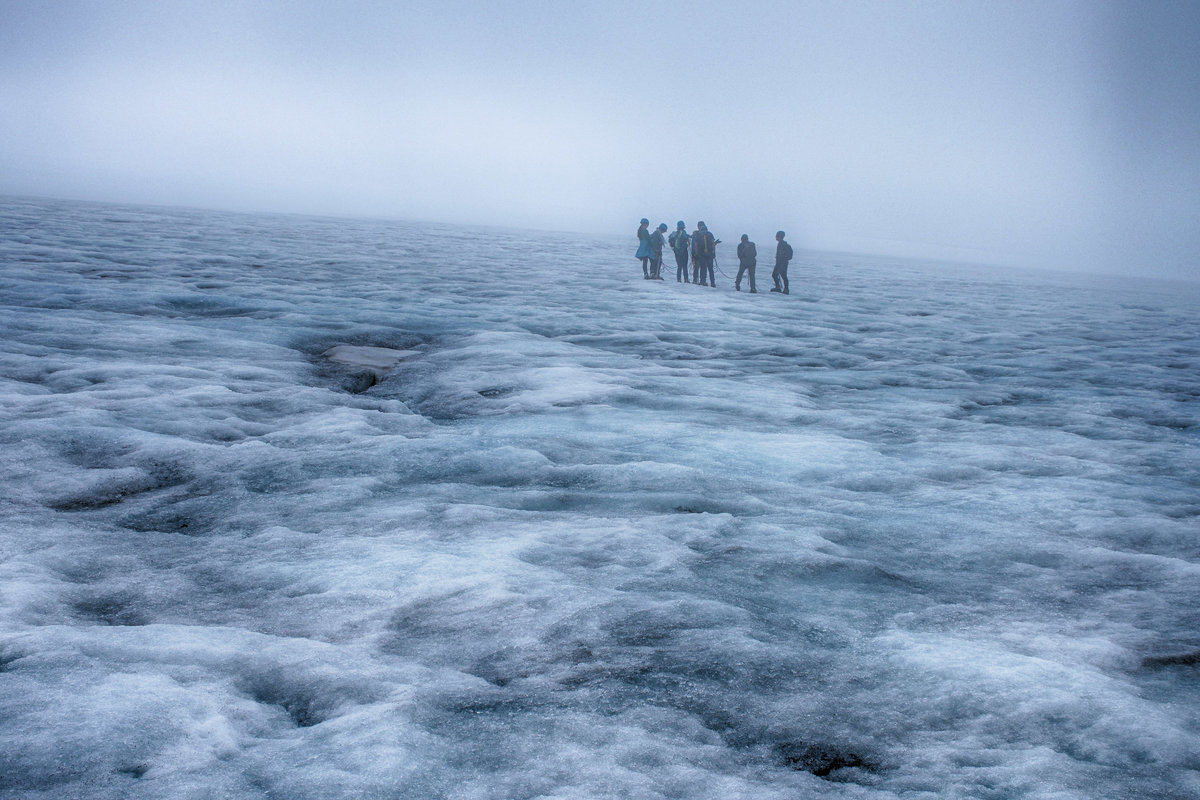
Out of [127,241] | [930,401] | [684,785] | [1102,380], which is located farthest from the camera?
[127,241]

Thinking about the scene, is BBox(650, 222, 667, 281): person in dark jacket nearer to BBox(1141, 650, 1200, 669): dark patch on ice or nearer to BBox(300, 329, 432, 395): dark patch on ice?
BBox(300, 329, 432, 395): dark patch on ice

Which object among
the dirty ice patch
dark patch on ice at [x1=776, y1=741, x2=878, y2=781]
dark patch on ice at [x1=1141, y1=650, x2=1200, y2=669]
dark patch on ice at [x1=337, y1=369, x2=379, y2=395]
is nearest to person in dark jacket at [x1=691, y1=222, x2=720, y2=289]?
the dirty ice patch

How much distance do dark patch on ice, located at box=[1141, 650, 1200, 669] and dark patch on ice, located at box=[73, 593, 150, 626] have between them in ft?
12.6

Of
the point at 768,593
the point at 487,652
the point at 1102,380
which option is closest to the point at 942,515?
the point at 768,593

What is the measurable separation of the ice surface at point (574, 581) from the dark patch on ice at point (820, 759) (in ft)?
0.04

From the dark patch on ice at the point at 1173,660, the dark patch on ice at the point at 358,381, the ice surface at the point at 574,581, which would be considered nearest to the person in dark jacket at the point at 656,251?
the ice surface at the point at 574,581

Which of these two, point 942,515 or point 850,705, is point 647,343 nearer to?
point 942,515

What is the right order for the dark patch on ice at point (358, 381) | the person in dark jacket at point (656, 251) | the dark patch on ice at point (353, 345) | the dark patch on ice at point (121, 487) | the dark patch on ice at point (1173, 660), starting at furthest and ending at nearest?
the person in dark jacket at point (656, 251)
the dark patch on ice at point (353, 345)
the dark patch on ice at point (358, 381)
the dark patch on ice at point (121, 487)
the dark patch on ice at point (1173, 660)

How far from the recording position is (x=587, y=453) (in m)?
6.00

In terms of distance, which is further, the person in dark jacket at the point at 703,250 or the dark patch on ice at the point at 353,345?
the person in dark jacket at the point at 703,250

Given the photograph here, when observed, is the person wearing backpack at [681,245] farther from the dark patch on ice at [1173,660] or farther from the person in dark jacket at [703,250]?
the dark patch on ice at [1173,660]

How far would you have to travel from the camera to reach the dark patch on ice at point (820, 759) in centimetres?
255

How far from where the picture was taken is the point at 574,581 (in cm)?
379

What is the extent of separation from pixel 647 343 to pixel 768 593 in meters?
8.48
